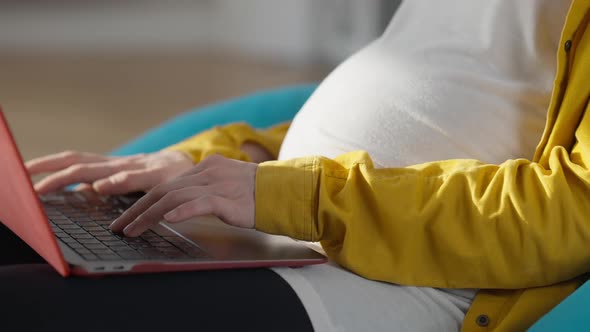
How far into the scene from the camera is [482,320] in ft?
2.88

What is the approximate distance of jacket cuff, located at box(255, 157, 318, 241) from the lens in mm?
867

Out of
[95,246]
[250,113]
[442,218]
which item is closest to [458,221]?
[442,218]

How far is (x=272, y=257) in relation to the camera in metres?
0.85

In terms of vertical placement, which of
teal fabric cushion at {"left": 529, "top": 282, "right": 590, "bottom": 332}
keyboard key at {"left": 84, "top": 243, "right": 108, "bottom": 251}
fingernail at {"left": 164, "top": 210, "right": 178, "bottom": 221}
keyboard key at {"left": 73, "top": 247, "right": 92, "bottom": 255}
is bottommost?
teal fabric cushion at {"left": 529, "top": 282, "right": 590, "bottom": 332}

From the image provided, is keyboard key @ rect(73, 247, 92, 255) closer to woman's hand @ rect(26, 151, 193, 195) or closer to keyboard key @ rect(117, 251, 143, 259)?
keyboard key @ rect(117, 251, 143, 259)

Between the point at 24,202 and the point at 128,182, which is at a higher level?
the point at 24,202

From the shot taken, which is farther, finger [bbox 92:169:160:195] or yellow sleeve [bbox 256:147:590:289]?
finger [bbox 92:169:160:195]

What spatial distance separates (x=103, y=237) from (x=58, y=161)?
391mm

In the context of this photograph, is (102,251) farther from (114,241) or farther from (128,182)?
(128,182)

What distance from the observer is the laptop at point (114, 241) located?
0.74m

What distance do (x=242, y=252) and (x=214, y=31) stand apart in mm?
4499

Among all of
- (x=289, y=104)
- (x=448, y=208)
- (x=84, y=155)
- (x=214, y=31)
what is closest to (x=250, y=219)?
(x=448, y=208)

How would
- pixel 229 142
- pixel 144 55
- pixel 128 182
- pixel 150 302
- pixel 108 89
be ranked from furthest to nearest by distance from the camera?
1. pixel 144 55
2. pixel 108 89
3. pixel 229 142
4. pixel 128 182
5. pixel 150 302

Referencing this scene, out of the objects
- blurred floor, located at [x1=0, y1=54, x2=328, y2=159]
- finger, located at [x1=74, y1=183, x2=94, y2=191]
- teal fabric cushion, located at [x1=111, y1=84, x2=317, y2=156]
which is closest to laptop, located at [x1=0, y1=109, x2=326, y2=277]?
finger, located at [x1=74, y1=183, x2=94, y2=191]
